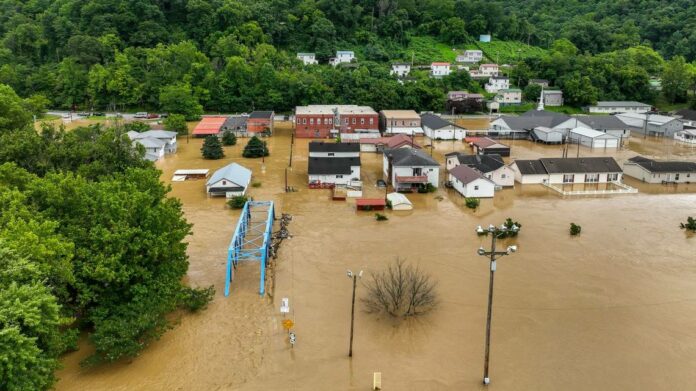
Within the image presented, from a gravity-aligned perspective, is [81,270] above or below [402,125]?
below

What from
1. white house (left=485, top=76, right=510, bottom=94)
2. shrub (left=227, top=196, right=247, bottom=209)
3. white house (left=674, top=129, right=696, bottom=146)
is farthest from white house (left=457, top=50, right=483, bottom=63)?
shrub (left=227, top=196, right=247, bottom=209)

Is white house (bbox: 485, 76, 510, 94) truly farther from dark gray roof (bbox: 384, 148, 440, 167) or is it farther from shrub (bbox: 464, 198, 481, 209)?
shrub (bbox: 464, 198, 481, 209)

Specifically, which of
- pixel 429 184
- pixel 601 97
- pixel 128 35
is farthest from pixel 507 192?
pixel 128 35

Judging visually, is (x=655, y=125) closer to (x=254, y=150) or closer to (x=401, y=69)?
(x=401, y=69)

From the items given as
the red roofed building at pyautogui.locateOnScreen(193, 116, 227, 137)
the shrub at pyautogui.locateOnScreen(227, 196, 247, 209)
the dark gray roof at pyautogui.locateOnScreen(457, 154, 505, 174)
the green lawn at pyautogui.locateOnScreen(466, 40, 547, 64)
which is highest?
the green lawn at pyautogui.locateOnScreen(466, 40, 547, 64)

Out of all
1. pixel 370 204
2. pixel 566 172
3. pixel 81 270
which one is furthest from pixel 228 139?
pixel 81 270

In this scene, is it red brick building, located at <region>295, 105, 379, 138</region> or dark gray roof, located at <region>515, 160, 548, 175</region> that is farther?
red brick building, located at <region>295, 105, 379, 138</region>
